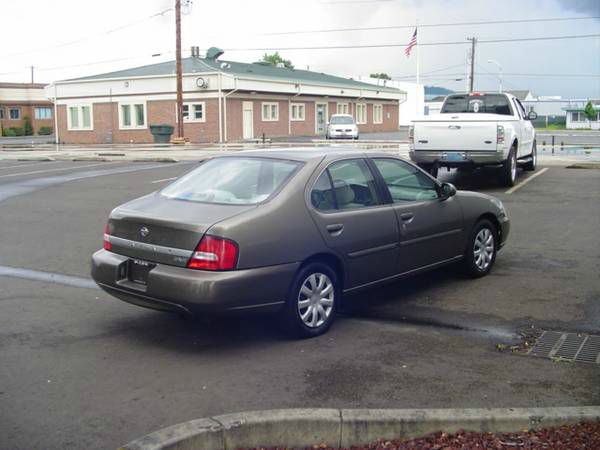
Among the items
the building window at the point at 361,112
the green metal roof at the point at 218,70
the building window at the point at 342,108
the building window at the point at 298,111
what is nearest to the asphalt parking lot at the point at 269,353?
the green metal roof at the point at 218,70

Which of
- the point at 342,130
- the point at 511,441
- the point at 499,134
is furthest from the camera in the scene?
the point at 342,130

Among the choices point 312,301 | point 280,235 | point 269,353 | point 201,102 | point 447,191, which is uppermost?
point 201,102

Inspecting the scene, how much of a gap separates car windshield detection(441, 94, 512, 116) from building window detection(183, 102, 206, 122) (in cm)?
3243

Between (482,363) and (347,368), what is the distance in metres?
1.02

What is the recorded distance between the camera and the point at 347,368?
5.55m

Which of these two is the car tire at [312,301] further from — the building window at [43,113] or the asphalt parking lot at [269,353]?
the building window at [43,113]

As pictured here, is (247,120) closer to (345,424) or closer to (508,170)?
(508,170)

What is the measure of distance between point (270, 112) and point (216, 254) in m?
48.3

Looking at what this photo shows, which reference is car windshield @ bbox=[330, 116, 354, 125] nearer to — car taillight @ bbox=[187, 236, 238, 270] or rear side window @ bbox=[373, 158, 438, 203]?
rear side window @ bbox=[373, 158, 438, 203]

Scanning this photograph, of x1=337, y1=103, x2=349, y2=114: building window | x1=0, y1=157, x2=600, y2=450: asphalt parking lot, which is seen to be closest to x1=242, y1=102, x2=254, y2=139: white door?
x1=337, y1=103, x2=349, y2=114: building window

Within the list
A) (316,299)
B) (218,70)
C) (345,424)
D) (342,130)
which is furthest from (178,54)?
(345,424)

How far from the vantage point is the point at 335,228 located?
6410 mm

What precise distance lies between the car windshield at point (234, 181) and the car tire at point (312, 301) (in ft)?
2.45

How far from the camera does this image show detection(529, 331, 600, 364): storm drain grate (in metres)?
5.81
